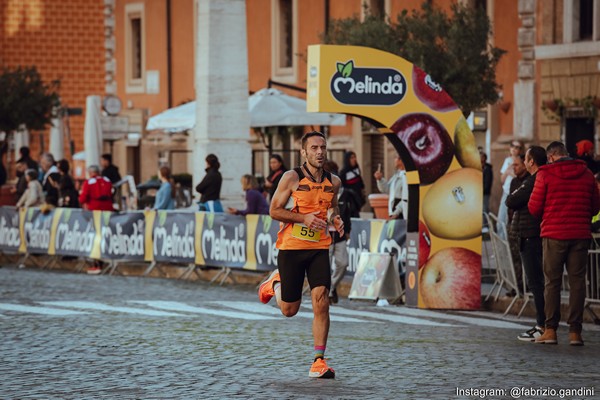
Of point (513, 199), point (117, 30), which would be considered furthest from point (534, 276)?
point (117, 30)

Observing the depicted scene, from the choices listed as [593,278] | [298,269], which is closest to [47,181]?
[593,278]

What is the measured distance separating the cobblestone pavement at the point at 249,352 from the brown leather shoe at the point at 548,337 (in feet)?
0.43

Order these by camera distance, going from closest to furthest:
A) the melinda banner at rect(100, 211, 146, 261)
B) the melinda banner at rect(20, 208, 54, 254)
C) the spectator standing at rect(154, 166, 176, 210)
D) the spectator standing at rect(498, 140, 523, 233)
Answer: the spectator standing at rect(498, 140, 523, 233)
the melinda banner at rect(100, 211, 146, 261)
the spectator standing at rect(154, 166, 176, 210)
the melinda banner at rect(20, 208, 54, 254)

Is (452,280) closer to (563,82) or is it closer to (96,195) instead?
(96,195)

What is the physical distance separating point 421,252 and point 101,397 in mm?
8592

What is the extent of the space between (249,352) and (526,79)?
2208 centimetres

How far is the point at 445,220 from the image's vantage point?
19625mm

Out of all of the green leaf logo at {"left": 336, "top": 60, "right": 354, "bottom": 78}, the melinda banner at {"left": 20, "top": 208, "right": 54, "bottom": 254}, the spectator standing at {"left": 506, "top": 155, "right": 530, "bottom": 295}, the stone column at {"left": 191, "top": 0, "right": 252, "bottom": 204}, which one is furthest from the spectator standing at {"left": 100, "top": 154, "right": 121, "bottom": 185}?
the spectator standing at {"left": 506, "top": 155, "right": 530, "bottom": 295}

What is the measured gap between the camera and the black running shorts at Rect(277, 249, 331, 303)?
12.8 metres

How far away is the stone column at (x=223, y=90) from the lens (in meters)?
26.9

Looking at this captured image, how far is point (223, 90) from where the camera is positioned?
2720 centimetres

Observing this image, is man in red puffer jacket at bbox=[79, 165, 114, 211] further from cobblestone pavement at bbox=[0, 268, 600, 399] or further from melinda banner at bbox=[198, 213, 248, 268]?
cobblestone pavement at bbox=[0, 268, 600, 399]

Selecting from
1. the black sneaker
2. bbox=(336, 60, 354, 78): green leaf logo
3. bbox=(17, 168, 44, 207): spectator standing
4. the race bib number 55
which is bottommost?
the black sneaker

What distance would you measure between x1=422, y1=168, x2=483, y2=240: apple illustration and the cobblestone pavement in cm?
109
